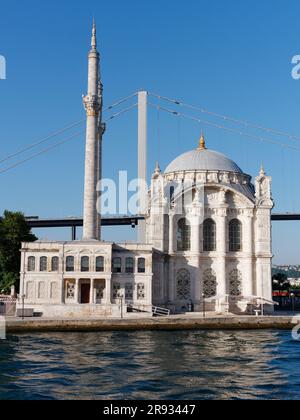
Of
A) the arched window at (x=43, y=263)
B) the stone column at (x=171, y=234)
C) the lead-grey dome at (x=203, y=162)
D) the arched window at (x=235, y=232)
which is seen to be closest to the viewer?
the arched window at (x=43, y=263)

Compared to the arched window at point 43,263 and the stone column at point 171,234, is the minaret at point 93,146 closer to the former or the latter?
the arched window at point 43,263

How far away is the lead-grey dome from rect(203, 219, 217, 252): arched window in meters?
6.49

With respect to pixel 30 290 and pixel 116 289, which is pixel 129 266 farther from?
pixel 30 290

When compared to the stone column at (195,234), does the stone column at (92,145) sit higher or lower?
higher

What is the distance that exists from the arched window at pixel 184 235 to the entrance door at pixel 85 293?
35.4 feet

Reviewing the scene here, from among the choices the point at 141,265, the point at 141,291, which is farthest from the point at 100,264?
the point at 141,291

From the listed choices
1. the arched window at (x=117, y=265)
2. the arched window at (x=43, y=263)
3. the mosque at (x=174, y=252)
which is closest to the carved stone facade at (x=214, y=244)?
the mosque at (x=174, y=252)

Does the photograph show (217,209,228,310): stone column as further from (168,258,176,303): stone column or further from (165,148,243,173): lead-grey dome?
(165,148,243,173): lead-grey dome

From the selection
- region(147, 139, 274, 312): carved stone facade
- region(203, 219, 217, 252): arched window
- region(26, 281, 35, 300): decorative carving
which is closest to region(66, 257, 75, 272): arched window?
region(26, 281, 35, 300): decorative carving

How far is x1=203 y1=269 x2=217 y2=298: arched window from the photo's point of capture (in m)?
53.9

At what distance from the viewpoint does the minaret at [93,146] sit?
50.8 meters

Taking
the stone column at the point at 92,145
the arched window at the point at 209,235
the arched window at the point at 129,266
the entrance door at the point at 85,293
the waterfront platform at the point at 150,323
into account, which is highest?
the stone column at the point at 92,145

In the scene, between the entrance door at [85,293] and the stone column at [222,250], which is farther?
the stone column at [222,250]
